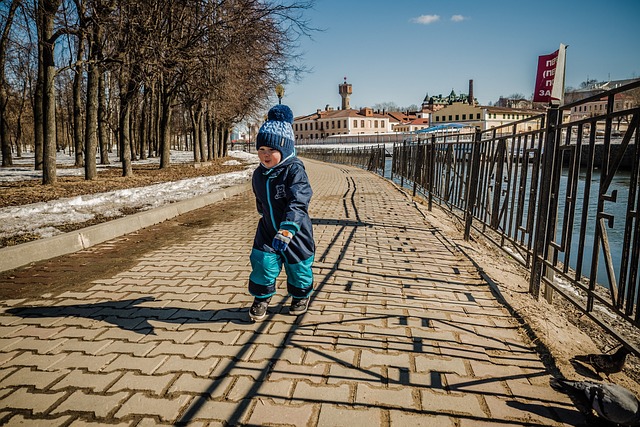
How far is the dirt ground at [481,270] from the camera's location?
278cm

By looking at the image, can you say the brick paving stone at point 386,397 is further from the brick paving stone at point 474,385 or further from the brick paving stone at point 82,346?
the brick paving stone at point 82,346

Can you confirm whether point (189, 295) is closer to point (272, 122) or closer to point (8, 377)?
point (8, 377)

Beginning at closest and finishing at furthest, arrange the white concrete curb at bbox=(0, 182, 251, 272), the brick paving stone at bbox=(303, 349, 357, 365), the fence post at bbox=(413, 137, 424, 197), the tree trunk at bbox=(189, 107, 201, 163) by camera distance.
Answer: the brick paving stone at bbox=(303, 349, 357, 365), the white concrete curb at bbox=(0, 182, 251, 272), the fence post at bbox=(413, 137, 424, 197), the tree trunk at bbox=(189, 107, 201, 163)

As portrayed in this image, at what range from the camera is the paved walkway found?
7.00 ft

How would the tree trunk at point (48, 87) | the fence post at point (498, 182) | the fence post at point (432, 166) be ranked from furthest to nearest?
the tree trunk at point (48, 87) → the fence post at point (432, 166) → the fence post at point (498, 182)

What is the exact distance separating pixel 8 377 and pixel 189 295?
1.54 metres

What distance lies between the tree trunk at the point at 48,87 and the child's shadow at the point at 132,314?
8.69m

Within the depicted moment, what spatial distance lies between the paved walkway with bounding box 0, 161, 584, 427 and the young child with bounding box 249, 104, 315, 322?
1.05 feet

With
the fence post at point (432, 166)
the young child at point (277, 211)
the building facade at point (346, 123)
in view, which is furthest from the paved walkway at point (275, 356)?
the building facade at point (346, 123)

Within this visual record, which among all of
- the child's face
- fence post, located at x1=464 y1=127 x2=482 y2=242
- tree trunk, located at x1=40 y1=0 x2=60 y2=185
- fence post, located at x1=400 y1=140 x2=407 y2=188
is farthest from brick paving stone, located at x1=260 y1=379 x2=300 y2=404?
fence post, located at x1=400 y1=140 x2=407 y2=188

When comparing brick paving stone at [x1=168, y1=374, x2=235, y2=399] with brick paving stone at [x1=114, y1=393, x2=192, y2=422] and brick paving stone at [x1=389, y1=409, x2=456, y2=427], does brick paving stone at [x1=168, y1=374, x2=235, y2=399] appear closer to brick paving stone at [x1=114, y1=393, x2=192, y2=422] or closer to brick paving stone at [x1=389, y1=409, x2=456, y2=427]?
brick paving stone at [x1=114, y1=393, x2=192, y2=422]

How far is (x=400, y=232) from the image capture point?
6.64m

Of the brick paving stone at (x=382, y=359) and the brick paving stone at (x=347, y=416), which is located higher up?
the brick paving stone at (x=382, y=359)

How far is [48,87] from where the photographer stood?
10.3 m
